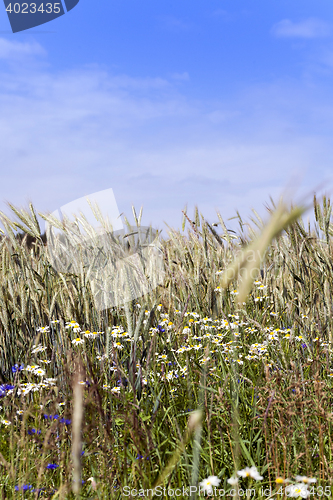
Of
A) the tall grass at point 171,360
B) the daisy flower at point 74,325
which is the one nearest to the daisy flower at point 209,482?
the tall grass at point 171,360

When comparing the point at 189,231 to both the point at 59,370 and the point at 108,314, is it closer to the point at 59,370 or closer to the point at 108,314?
the point at 108,314

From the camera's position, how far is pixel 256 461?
175 cm

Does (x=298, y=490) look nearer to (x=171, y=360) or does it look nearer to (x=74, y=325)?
(x=171, y=360)

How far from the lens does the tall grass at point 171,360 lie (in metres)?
1.75

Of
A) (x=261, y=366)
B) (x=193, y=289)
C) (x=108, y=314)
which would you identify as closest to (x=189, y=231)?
(x=193, y=289)

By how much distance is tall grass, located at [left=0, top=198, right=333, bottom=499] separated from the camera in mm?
1752

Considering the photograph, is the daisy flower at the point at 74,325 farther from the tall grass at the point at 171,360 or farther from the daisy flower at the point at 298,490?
the daisy flower at the point at 298,490

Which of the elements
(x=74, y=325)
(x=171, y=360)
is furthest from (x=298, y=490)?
(x=74, y=325)

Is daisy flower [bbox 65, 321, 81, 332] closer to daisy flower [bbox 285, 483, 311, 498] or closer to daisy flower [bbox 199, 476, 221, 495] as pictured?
daisy flower [bbox 199, 476, 221, 495]

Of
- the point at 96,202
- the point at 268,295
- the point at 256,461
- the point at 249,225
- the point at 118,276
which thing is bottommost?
the point at 256,461

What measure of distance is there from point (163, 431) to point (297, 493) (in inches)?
29.6

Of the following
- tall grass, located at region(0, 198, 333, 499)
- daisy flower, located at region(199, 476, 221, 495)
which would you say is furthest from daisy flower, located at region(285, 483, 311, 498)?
daisy flower, located at region(199, 476, 221, 495)

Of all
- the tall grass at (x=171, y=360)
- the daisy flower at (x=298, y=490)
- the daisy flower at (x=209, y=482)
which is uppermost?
the tall grass at (x=171, y=360)

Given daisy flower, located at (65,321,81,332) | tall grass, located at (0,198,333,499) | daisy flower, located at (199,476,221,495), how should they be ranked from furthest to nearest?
daisy flower, located at (65,321,81,332)
tall grass, located at (0,198,333,499)
daisy flower, located at (199,476,221,495)
